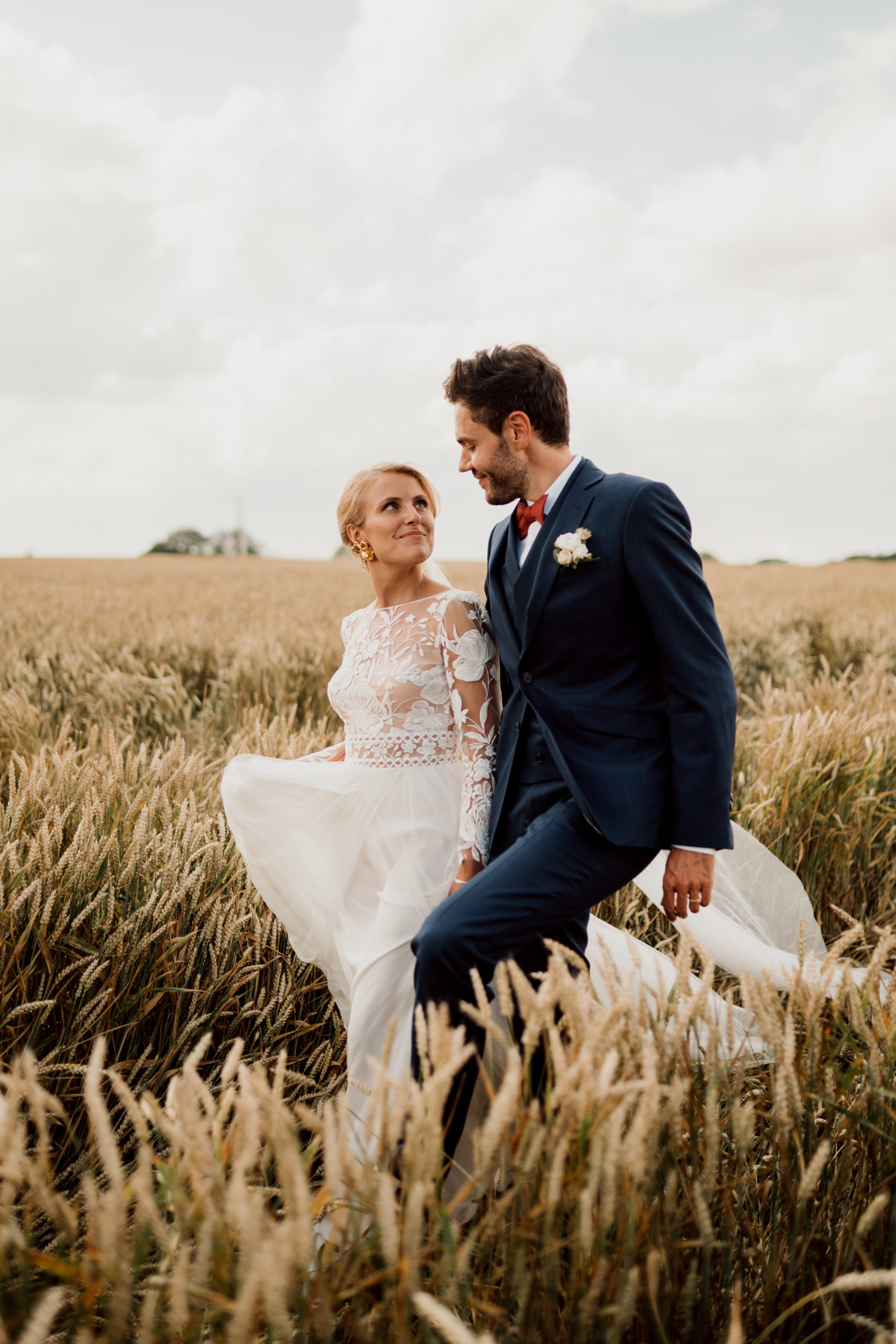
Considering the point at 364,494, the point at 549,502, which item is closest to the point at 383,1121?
the point at 549,502

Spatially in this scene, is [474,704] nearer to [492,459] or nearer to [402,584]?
[402,584]

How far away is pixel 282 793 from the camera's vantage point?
2727 mm

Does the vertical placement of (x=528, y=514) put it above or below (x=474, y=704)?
above

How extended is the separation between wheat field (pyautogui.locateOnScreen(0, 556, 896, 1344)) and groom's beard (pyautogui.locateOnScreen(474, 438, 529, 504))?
125cm

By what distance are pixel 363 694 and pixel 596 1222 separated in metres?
1.68

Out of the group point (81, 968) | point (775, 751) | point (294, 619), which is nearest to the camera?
point (81, 968)

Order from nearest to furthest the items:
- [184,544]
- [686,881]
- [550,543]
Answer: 1. [686,881]
2. [550,543]
3. [184,544]

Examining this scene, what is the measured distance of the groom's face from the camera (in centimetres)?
234

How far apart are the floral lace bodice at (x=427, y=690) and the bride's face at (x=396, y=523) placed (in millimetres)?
153

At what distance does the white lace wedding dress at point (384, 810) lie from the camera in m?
2.35

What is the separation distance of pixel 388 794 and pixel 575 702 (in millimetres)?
718

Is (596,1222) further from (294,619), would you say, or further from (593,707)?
(294,619)

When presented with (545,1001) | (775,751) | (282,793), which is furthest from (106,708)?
(545,1001)

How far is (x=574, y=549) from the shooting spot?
2.15 m
